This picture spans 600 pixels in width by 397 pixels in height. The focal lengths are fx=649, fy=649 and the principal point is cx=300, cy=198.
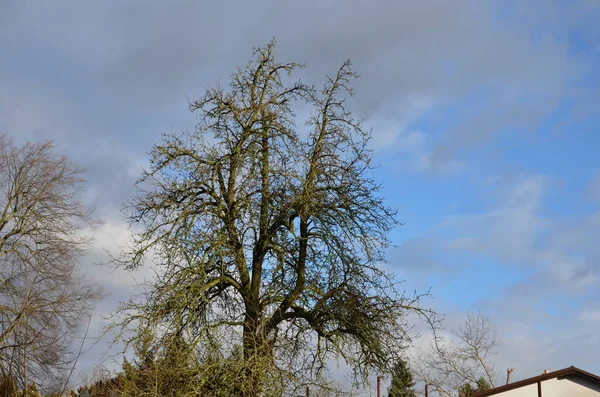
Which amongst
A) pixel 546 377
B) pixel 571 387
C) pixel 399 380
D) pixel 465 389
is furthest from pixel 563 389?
pixel 399 380

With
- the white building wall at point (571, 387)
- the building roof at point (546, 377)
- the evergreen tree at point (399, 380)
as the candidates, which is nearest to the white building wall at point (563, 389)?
the white building wall at point (571, 387)

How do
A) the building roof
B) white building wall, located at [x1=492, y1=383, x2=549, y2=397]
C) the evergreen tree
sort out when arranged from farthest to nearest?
white building wall, located at [x1=492, y1=383, x2=549, y2=397]
the building roof
the evergreen tree

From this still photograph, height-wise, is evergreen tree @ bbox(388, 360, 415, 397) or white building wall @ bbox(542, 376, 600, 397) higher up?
white building wall @ bbox(542, 376, 600, 397)

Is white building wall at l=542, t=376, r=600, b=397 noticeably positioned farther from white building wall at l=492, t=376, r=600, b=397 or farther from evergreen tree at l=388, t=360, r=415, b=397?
evergreen tree at l=388, t=360, r=415, b=397

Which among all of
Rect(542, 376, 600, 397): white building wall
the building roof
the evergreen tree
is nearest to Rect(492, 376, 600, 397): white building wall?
Rect(542, 376, 600, 397): white building wall

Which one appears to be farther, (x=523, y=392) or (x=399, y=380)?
(x=523, y=392)

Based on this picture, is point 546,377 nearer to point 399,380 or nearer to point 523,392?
point 523,392

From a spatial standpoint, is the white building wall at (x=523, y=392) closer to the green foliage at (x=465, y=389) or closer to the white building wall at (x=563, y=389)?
the white building wall at (x=563, y=389)

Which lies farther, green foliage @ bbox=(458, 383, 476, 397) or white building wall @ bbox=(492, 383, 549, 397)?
green foliage @ bbox=(458, 383, 476, 397)

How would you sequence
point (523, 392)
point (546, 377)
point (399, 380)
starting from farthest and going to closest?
point (523, 392), point (546, 377), point (399, 380)

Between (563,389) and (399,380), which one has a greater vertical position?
(563,389)

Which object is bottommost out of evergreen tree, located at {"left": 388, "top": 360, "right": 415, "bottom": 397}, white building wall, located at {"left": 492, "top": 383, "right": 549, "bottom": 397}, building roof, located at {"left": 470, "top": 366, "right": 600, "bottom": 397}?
evergreen tree, located at {"left": 388, "top": 360, "right": 415, "bottom": 397}

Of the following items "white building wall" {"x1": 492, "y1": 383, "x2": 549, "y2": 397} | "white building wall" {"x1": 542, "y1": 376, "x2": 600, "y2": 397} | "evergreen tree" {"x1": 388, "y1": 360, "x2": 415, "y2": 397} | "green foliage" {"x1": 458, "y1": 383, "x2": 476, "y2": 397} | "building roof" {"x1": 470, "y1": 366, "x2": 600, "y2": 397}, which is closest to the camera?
"evergreen tree" {"x1": 388, "y1": 360, "x2": 415, "y2": 397}

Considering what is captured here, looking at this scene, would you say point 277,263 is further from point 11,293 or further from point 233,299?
point 11,293
